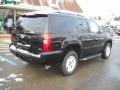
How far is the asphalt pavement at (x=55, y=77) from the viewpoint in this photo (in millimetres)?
5984

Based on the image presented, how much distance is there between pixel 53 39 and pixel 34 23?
2.71ft

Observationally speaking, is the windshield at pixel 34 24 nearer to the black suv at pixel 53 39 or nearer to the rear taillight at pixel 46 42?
the black suv at pixel 53 39

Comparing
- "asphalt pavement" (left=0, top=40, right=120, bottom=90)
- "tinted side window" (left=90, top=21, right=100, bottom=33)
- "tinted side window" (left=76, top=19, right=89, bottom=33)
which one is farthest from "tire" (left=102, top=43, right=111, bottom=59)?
"tinted side window" (left=76, top=19, right=89, bottom=33)

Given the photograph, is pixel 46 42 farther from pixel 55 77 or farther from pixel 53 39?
pixel 55 77

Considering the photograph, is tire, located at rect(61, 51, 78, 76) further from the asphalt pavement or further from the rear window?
the rear window

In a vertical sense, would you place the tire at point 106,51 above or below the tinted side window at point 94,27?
below

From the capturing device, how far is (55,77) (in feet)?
22.4

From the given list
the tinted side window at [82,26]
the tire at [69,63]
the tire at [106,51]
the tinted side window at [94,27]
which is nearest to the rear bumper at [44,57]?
the tire at [69,63]

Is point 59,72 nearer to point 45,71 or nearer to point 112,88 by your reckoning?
point 45,71

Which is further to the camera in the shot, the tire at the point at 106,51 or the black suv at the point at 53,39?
the tire at the point at 106,51

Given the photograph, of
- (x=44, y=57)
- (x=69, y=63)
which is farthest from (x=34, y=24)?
(x=69, y=63)

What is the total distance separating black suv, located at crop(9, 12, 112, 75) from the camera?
6.24 metres

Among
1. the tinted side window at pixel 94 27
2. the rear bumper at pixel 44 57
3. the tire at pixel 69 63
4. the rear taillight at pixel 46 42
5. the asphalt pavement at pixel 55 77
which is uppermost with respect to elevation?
the tinted side window at pixel 94 27

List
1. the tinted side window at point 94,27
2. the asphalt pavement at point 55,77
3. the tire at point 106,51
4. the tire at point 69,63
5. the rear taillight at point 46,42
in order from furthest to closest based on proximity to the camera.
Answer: the tire at point 106,51 → the tinted side window at point 94,27 → the tire at point 69,63 → the rear taillight at point 46,42 → the asphalt pavement at point 55,77
